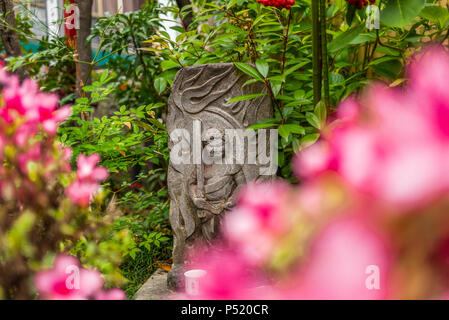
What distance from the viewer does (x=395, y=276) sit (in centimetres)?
29

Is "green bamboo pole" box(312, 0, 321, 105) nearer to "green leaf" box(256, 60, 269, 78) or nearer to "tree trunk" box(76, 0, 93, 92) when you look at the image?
"green leaf" box(256, 60, 269, 78)

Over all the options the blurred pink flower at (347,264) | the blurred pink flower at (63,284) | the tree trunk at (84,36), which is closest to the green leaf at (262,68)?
the blurred pink flower at (63,284)

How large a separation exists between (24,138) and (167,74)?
5.18 feet

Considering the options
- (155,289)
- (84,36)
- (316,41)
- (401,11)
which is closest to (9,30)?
(84,36)

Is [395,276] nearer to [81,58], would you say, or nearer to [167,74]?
[167,74]

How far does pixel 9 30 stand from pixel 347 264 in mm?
2212

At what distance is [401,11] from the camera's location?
860mm

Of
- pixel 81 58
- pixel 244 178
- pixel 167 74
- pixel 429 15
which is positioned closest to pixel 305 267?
pixel 429 15

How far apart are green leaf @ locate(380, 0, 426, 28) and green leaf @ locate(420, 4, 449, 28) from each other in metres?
0.41

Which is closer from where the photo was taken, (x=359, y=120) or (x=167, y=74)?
(x=359, y=120)

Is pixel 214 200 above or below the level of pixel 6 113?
below

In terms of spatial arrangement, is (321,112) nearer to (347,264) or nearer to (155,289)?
(347,264)
